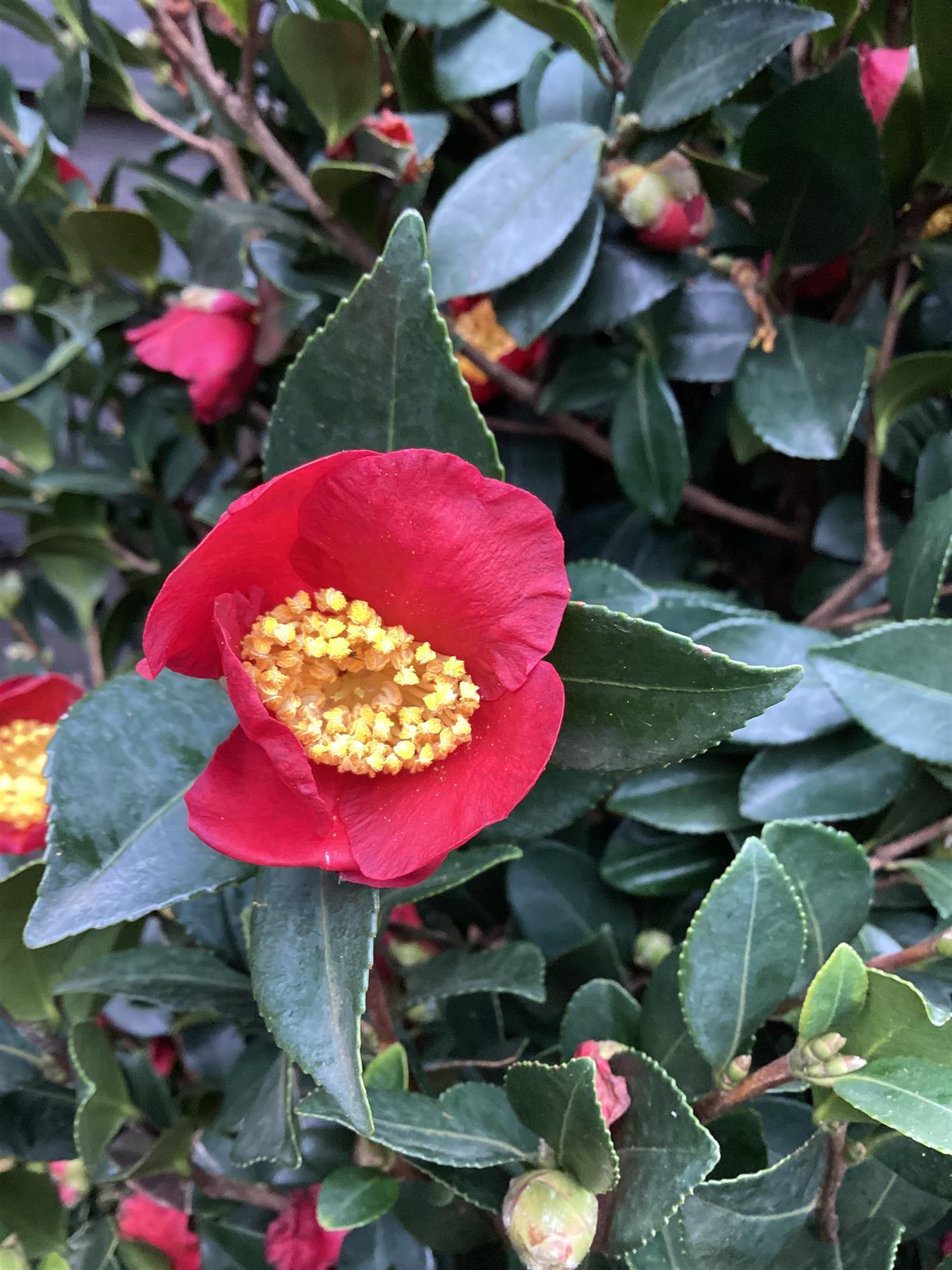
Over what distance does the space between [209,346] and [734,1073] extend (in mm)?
654

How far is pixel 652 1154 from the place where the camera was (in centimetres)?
43

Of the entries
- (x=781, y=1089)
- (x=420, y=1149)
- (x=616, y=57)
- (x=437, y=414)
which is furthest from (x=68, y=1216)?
(x=616, y=57)

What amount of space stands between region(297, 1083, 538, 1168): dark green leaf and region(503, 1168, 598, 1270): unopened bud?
0.07 feet

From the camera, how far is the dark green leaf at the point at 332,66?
0.58 metres

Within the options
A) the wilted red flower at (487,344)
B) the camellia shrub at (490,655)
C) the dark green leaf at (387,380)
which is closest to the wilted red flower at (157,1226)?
the camellia shrub at (490,655)

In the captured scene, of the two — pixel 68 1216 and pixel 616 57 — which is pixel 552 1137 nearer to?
pixel 68 1216

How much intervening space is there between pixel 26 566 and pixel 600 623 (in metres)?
1.08

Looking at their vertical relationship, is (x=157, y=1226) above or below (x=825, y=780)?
below

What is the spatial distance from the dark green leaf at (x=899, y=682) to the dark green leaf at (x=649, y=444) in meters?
0.22

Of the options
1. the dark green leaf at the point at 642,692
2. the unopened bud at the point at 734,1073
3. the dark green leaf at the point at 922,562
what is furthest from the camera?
the dark green leaf at the point at 922,562

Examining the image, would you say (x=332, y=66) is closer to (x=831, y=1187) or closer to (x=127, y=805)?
(x=127, y=805)

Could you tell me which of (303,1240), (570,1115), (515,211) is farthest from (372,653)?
(303,1240)

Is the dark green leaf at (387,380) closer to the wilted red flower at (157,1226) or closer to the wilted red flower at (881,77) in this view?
the wilted red flower at (881,77)

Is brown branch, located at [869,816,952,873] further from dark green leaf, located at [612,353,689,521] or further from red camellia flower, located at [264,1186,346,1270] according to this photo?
red camellia flower, located at [264,1186,346,1270]
